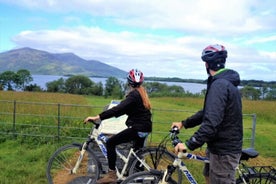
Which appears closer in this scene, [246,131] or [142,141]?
[142,141]

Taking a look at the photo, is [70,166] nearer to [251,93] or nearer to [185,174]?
[185,174]

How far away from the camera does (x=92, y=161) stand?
4922mm

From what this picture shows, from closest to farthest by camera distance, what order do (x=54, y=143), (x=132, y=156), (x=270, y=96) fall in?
(x=132, y=156) < (x=54, y=143) < (x=270, y=96)

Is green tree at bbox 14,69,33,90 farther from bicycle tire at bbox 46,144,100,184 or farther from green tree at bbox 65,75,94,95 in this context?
bicycle tire at bbox 46,144,100,184

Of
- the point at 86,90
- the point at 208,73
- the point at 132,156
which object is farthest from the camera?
the point at 86,90

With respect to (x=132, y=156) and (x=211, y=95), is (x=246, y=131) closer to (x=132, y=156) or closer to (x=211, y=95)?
(x=132, y=156)

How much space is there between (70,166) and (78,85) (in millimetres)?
53448

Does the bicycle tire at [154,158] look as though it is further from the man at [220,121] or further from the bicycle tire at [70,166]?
the man at [220,121]

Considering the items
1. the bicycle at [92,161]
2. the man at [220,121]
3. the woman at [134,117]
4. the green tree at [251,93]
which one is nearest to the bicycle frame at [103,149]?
the bicycle at [92,161]

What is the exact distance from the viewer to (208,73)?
319 cm

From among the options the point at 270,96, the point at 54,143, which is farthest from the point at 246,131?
the point at 270,96

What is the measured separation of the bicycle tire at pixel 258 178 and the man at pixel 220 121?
2.02ft

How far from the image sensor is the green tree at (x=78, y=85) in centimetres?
5280

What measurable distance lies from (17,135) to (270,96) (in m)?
39.1
